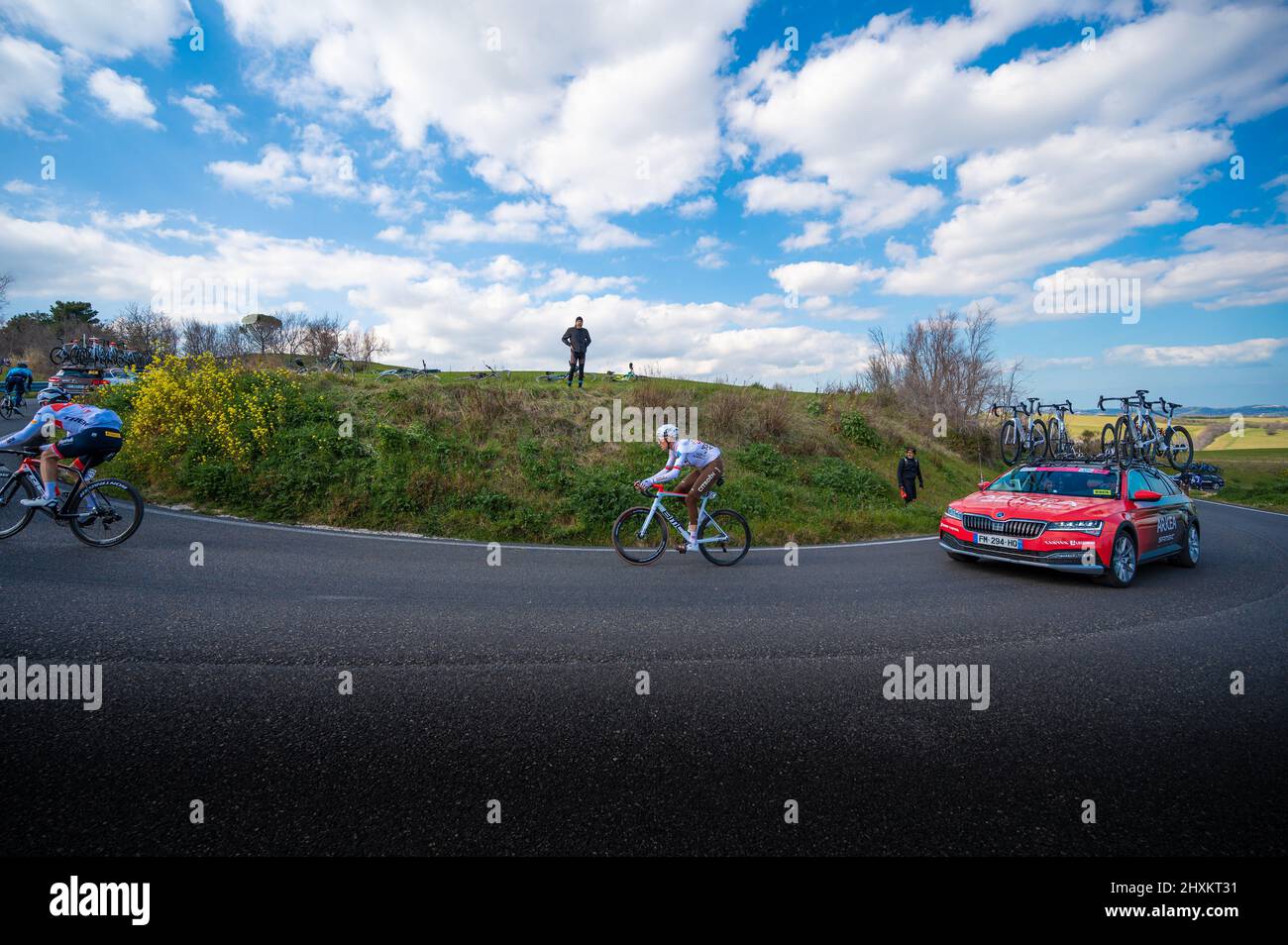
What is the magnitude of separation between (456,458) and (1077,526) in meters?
11.2

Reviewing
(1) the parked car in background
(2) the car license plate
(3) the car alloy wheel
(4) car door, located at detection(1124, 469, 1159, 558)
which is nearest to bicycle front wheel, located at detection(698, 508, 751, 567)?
(2) the car license plate

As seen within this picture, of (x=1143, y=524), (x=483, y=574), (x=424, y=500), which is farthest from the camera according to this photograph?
(x=424, y=500)

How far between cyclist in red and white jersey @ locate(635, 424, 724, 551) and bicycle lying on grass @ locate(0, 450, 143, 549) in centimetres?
682

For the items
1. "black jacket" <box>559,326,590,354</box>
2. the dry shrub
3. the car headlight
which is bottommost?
the car headlight

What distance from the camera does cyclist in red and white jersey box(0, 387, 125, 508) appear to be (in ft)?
23.7

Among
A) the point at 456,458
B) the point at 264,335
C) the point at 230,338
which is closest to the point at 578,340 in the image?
the point at 456,458

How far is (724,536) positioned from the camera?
8680 mm

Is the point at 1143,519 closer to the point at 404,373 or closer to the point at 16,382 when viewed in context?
the point at 404,373

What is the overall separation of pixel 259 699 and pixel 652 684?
7.85ft

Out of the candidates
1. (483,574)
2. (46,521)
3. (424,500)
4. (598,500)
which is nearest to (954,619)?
(483,574)

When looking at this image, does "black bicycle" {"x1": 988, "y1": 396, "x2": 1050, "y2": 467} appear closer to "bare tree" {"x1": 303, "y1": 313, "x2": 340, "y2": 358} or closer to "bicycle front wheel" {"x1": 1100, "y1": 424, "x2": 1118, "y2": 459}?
"bicycle front wheel" {"x1": 1100, "y1": 424, "x2": 1118, "y2": 459}

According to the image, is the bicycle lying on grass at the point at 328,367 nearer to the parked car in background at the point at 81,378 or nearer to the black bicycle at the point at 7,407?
the parked car in background at the point at 81,378
